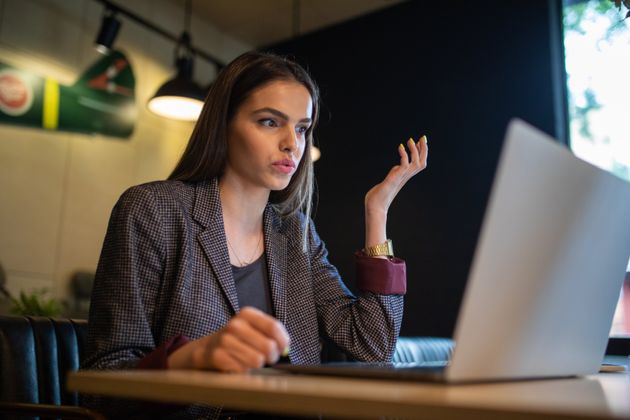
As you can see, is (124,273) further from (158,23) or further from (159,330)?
(158,23)

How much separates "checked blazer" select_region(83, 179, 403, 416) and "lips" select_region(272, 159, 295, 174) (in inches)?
5.9

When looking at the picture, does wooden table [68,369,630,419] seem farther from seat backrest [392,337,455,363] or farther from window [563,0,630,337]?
window [563,0,630,337]

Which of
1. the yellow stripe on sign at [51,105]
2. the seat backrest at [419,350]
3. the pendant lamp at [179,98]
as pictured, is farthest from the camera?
the yellow stripe on sign at [51,105]

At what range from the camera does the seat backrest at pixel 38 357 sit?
1.25m

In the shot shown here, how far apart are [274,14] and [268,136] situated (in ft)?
12.8

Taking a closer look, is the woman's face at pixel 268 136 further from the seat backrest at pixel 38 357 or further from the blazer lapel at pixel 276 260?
the seat backrest at pixel 38 357

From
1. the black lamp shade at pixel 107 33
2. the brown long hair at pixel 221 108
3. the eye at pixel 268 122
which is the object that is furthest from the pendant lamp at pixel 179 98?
the eye at pixel 268 122

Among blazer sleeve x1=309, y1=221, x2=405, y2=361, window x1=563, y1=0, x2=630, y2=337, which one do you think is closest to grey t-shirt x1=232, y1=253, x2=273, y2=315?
blazer sleeve x1=309, y1=221, x2=405, y2=361

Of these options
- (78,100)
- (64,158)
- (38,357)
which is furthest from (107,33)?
(38,357)

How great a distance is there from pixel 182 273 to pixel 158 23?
4.10m

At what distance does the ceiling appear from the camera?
4801mm

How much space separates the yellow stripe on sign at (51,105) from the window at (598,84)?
3279 millimetres

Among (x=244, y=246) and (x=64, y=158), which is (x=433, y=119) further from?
(x=244, y=246)

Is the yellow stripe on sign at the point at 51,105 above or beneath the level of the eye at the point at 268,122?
above
